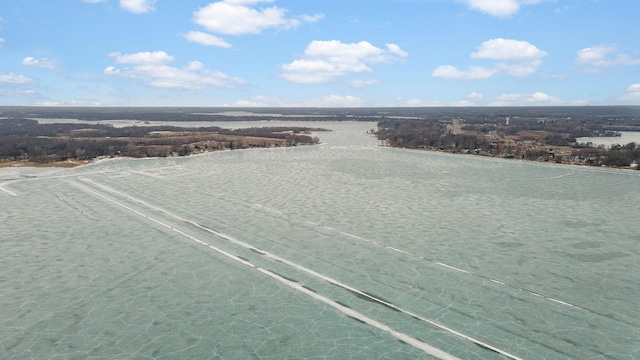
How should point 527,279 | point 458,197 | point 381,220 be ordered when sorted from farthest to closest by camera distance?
point 458,197 < point 381,220 < point 527,279

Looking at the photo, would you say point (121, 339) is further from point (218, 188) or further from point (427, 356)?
point (218, 188)

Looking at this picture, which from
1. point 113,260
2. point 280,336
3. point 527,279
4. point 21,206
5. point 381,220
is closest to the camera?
point 280,336

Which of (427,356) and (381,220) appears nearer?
(427,356)

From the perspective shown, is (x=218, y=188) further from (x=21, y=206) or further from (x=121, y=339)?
(x=121, y=339)

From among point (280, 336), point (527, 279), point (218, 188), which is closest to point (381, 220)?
point (527, 279)

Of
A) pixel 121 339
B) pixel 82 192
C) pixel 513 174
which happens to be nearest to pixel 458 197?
pixel 513 174

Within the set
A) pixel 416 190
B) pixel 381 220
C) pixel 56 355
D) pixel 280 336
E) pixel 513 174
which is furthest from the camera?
pixel 513 174
